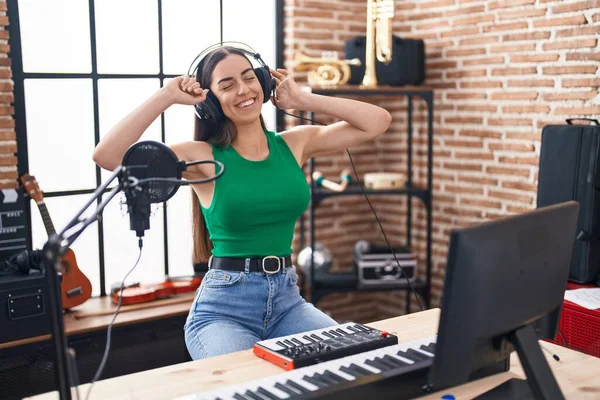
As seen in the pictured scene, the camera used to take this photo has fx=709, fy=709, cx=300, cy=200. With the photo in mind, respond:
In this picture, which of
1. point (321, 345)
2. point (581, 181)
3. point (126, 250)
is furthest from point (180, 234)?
point (321, 345)

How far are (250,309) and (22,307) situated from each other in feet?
3.96

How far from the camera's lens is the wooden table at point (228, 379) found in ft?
4.98

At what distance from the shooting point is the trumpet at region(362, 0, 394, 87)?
3.70 m

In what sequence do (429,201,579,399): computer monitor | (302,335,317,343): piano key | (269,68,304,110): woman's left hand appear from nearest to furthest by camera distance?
(429,201,579,399): computer monitor → (302,335,317,343): piano key → (269,68,304,110): woman's left hand

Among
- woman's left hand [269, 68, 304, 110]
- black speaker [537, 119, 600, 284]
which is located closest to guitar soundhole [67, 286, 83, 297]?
woman's left hand [269, 68, 304, 110]

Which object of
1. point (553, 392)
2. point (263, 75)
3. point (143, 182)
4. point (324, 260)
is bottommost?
point (324, 260)

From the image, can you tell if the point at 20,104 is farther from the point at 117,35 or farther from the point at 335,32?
the point at 335,32

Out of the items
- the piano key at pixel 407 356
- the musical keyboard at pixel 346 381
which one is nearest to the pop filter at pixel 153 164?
the musical keyboard at pixel 346 381

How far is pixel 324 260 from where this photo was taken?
13.0ft

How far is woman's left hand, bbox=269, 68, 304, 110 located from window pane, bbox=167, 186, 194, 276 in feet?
4.71

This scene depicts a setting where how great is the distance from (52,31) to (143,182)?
2335 mm

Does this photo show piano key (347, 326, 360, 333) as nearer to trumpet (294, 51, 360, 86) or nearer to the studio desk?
the studio desk

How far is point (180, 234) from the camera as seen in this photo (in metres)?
3.82

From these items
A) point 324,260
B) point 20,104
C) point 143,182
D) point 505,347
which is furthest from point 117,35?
point 505,347
